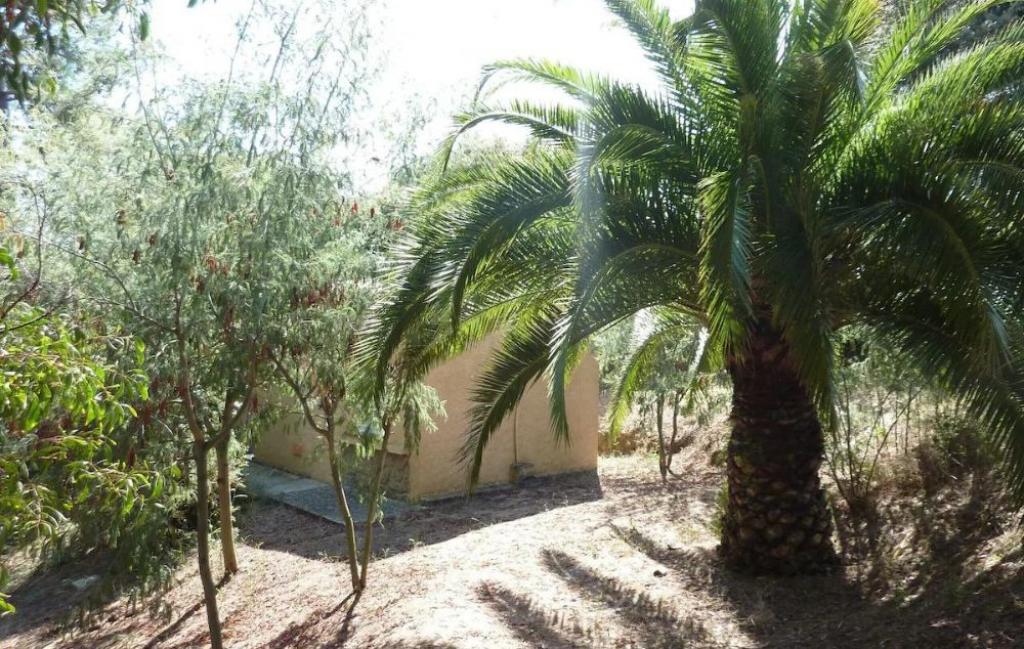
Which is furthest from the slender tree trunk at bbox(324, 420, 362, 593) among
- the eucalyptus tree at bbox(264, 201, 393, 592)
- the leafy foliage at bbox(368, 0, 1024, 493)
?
the leafy foliage at bbox(368, 0, 1024, 493)

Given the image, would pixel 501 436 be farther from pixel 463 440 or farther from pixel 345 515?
pixel 345 515

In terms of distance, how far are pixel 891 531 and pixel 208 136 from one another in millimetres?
7005

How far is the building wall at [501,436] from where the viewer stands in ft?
41.4

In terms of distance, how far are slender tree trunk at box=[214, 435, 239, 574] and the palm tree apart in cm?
265

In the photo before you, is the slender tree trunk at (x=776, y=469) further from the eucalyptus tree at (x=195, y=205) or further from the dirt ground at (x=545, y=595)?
the eucalyptus tree at (x=195, y=205)

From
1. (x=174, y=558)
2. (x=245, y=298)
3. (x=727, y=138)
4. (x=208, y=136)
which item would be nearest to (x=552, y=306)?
(x=727, y=138)

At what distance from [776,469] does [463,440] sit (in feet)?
19.6

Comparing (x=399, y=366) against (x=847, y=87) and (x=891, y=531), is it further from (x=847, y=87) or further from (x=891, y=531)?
(x=891, y=531)

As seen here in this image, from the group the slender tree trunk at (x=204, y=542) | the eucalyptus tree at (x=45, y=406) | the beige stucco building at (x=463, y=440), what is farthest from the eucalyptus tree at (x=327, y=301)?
the beige stucco building at (x=463, y=440)

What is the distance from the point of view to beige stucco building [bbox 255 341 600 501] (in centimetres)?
1258

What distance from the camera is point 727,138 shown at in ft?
22.5

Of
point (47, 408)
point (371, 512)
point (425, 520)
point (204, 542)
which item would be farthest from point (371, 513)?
point (47, 408)

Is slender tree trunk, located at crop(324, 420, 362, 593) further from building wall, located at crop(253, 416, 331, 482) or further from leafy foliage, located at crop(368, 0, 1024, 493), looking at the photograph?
building wall, located at crop(253, 416, 331, 482)

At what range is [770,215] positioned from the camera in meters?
6.64
